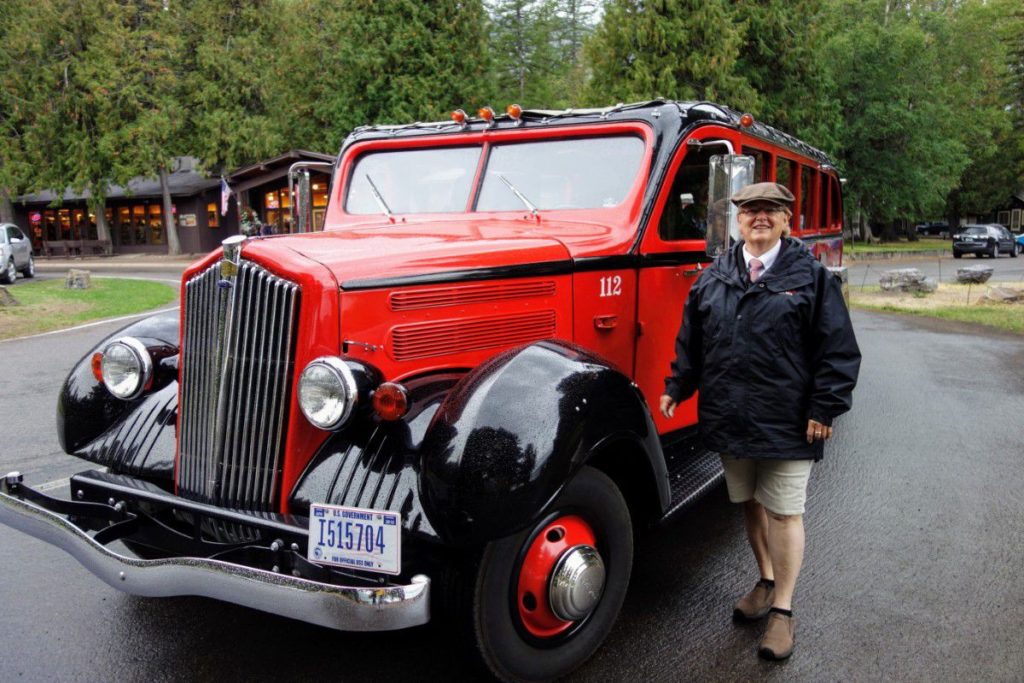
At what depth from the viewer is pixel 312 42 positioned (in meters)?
31.0

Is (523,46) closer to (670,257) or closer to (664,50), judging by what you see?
(664,50)

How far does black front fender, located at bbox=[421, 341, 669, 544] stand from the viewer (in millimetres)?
2357

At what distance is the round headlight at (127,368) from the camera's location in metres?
3.30

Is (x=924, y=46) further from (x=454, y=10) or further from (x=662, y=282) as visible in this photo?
(x=662, y=282)

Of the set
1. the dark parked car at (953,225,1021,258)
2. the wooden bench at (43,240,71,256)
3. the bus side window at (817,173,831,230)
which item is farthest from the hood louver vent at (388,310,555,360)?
the wooden bench at (43,240,71,256)

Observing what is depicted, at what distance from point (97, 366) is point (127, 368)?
288mm

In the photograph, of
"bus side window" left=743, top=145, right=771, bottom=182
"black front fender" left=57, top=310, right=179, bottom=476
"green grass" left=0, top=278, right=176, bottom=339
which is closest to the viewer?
"black front fender" left=57, top=310, right=179, bottom=476

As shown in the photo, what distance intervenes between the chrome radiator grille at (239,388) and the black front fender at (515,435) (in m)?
0.62

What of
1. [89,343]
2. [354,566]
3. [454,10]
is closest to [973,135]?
[454,10]

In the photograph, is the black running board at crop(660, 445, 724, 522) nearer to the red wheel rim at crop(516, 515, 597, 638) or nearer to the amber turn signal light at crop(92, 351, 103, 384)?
the red wheel rim at crop(516, 515, 597, 638)

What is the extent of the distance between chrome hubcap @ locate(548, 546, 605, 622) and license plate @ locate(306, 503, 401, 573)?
0.60 m

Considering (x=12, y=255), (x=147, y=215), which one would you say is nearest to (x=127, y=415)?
(x=12, y=255)

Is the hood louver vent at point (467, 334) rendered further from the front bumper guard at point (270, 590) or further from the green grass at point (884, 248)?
the green grass at point (884, 248)

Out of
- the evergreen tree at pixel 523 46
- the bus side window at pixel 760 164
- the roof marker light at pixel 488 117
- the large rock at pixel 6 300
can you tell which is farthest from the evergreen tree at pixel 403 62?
the roof marker light at pixel 488 117
